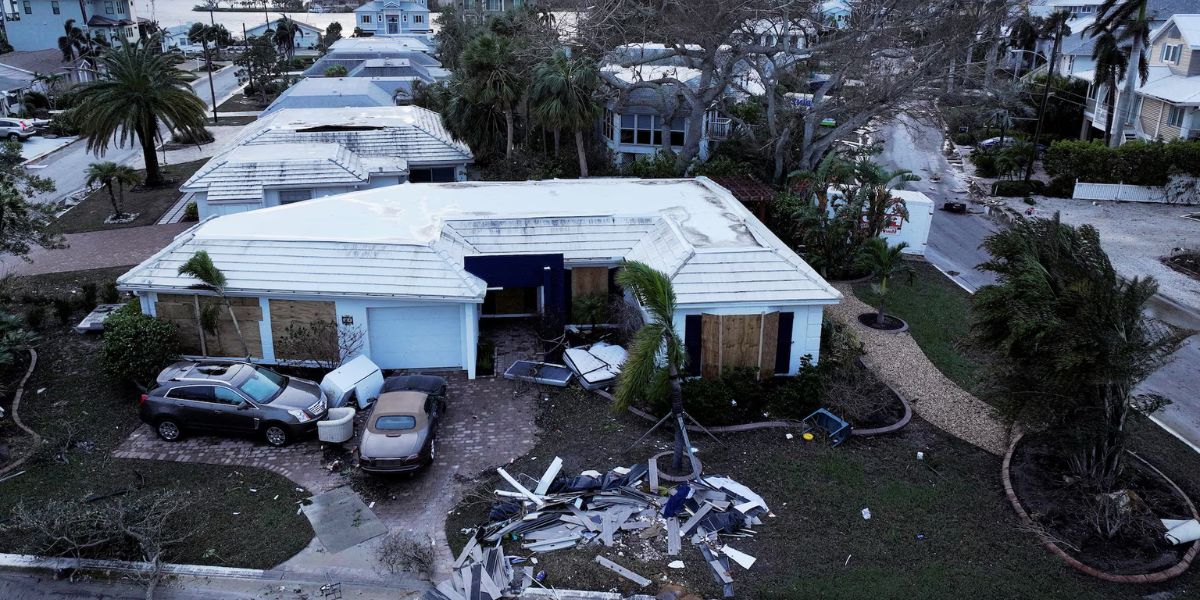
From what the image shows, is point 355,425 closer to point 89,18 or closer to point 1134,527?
point 1134,527

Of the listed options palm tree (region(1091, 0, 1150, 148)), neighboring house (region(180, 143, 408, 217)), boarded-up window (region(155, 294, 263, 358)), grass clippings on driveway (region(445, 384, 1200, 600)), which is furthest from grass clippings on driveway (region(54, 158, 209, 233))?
palm tree (region(1091, 0, 1150, 148))

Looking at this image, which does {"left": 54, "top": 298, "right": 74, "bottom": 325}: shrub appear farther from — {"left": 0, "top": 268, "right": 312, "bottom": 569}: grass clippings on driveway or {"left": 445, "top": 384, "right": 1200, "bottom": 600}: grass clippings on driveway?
{"left": 445, "top": 384, "right": 1200, "bottom": 600}: grass clippings on driveway

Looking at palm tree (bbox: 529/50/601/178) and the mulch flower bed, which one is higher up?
palm tree (bbox: 529/50/601/178)

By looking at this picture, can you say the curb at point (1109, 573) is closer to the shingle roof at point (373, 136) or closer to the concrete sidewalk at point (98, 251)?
the shingle roof at point (373, 136)

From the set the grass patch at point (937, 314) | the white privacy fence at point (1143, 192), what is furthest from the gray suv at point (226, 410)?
the white privacy fence at point (1143, 192)

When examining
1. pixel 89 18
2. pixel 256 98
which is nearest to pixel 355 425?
pixel 256 98

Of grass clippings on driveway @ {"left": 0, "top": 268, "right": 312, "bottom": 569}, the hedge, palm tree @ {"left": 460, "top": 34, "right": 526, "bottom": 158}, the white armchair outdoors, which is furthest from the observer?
the hedge
